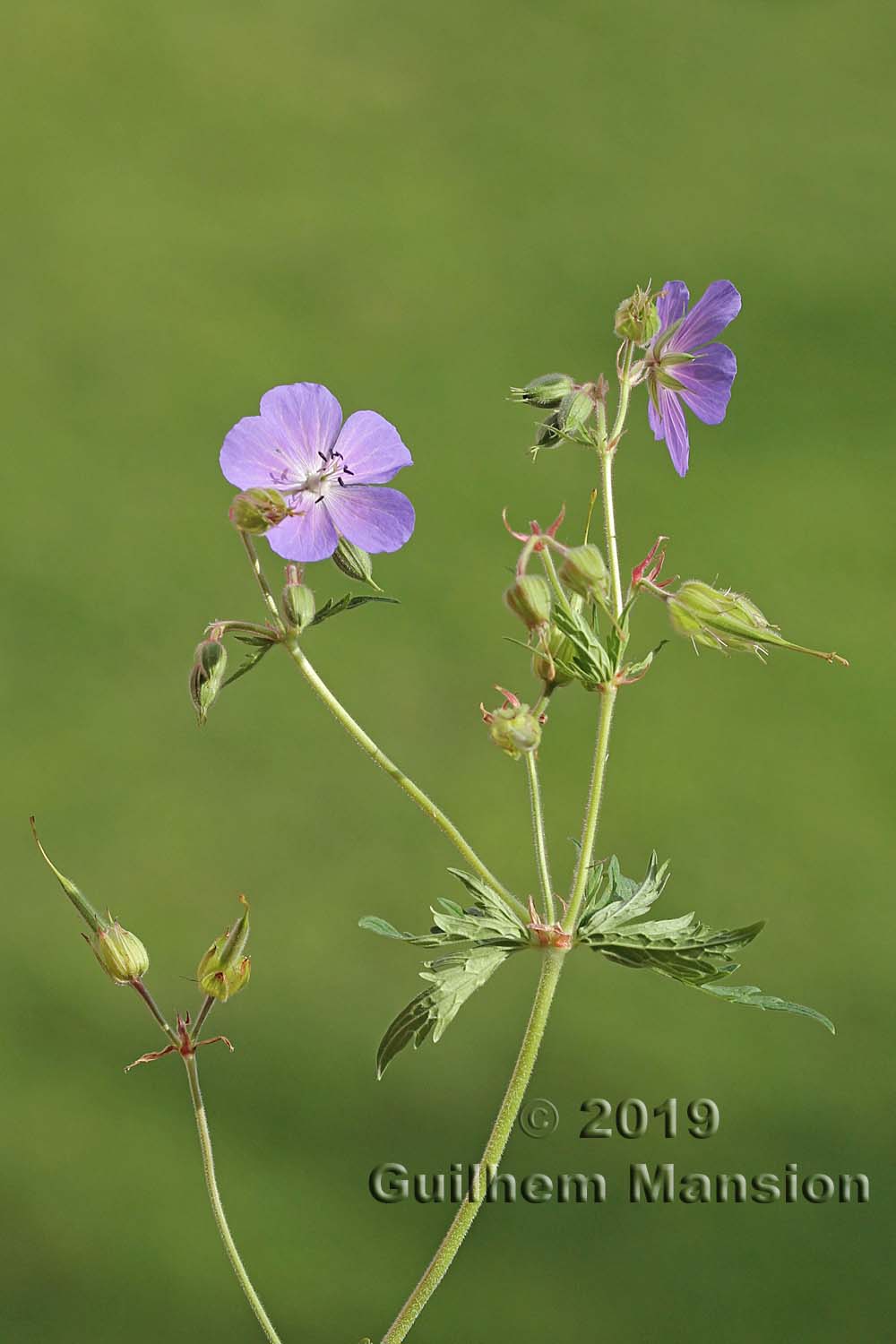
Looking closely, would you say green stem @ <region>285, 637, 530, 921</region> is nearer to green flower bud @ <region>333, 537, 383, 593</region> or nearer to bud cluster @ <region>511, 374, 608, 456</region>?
green flower bud @ <region>333, 537, 383, 593</region>

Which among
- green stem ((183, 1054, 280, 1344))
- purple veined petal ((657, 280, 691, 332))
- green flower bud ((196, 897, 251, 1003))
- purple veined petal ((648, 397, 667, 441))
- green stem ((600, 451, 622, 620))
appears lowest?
green stem ((183, 1054, 280, 1344))

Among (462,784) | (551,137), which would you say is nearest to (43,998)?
(462,784)

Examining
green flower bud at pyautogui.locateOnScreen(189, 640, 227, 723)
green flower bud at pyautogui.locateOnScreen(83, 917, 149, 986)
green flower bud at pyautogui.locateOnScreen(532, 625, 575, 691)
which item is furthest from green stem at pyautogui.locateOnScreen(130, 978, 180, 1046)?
green flower bud at pyautogui.locateOnScreen(532, 625, 575, 691)

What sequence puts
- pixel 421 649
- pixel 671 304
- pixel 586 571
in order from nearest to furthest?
1. pixel 586 571
2. pixel 671 304
3. pixel 421 649

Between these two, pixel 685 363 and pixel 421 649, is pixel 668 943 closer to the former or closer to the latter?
pixel 685 363

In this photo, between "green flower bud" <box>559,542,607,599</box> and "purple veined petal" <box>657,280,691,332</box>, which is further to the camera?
"purple veined petal" <box>657,280,691,332</box>

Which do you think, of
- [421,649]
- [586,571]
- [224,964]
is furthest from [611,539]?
[421,649]
